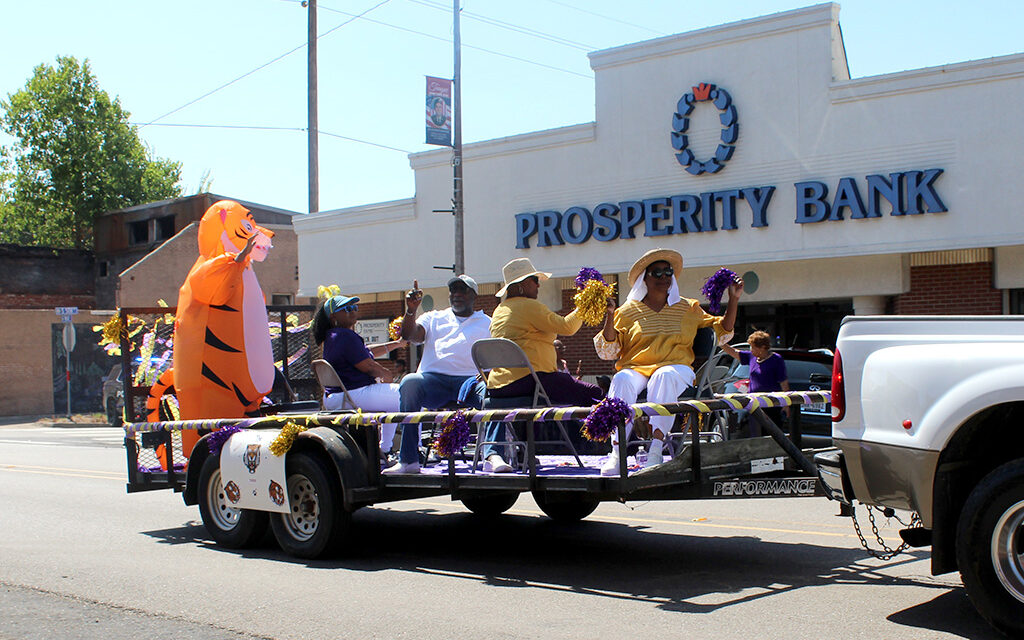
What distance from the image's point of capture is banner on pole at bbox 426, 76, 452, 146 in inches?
838

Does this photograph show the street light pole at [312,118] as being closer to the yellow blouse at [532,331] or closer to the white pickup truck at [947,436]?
the yellow blouse at [532,331]

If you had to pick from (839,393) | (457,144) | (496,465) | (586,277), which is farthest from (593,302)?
(457,144)

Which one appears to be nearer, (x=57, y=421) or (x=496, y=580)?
(x=496, y=580)

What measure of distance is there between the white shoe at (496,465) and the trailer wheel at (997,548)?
295cm

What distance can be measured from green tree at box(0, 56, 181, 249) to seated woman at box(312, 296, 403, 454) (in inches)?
2092

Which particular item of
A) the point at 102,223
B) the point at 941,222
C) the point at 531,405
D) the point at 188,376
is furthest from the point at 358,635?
the point at 102,223

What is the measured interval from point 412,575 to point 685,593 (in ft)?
6.43

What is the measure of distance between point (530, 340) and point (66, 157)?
5598 centimetres

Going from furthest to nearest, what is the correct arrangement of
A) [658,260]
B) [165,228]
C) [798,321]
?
[165,228] < [798,321] < [658,260]

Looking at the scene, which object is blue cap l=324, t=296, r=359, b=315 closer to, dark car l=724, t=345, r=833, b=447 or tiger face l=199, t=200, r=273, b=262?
tiger face l=199, t=200, r=273, b=262

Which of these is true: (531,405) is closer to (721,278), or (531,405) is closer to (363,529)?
(721,278)

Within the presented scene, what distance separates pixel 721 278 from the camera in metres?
7.67

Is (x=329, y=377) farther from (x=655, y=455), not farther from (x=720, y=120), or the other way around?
(x=720, y=120)

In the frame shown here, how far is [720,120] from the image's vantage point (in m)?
20.0
